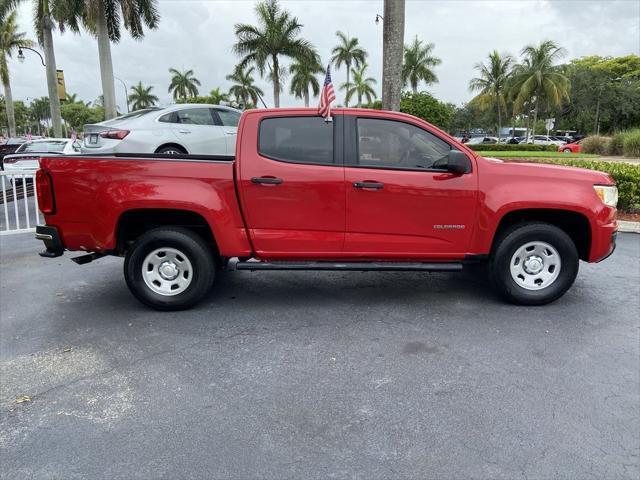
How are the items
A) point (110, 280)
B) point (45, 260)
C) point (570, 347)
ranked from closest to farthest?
point (570, 347)
point (110, 280)
point (45, 260)

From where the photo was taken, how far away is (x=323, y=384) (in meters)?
3.50

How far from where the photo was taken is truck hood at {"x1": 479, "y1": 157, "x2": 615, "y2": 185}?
187 inches

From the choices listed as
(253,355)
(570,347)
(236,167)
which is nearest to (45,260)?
(236,167)

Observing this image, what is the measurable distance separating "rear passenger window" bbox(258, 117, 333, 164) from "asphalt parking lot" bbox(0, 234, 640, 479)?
57.7 inches

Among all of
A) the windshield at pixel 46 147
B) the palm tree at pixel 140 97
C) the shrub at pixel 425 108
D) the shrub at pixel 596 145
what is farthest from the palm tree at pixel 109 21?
the palm tree at pixel 140 97

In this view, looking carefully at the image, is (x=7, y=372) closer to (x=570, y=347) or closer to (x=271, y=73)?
(x=570, y=347)

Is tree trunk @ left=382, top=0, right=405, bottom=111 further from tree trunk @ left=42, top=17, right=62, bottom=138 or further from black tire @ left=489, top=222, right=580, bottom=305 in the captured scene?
tree trunk @ left=42, top=17, right=62, bottom=138

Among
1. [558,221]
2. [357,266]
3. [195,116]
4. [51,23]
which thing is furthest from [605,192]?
[51,23]

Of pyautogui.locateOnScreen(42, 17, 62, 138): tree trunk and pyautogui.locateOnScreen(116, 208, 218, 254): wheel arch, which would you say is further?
pyautogui.locateOnScreen(42, 17, 62, 138): tree trunk

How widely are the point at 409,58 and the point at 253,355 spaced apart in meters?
49.9

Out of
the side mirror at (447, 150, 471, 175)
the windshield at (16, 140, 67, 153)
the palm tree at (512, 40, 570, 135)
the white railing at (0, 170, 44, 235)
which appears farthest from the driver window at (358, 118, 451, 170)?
the palm tree at (512, 40, 570, 135)

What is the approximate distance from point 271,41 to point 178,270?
103 ft

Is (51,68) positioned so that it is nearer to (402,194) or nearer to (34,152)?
(34,152)

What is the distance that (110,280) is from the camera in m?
5.98
